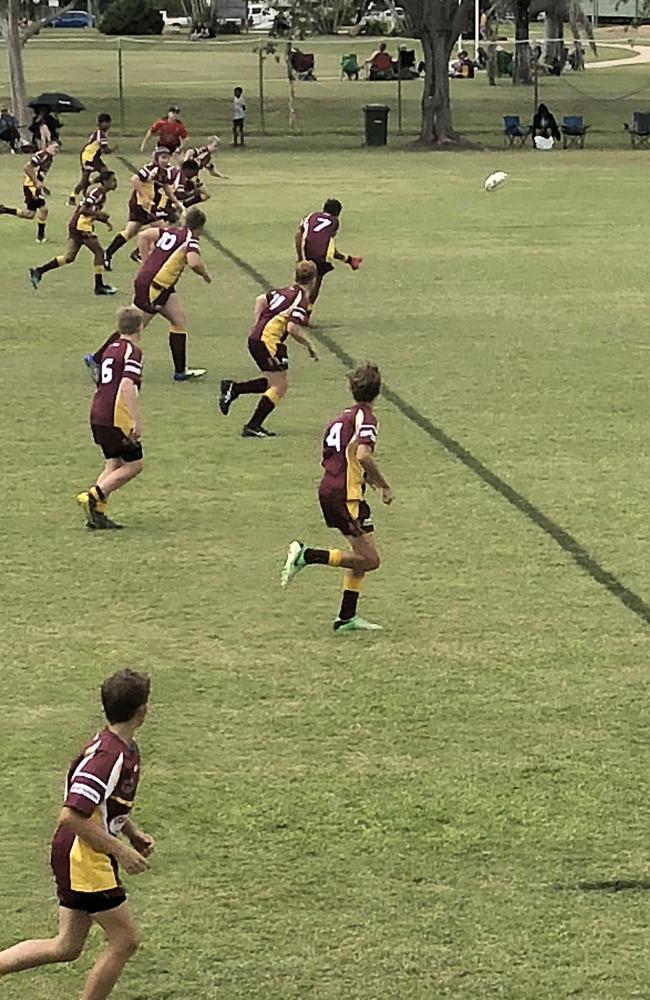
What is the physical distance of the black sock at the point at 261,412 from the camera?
16.7 metres

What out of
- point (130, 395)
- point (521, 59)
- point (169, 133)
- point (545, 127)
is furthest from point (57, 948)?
point (521, 59)

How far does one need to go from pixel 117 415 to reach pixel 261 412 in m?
3.51

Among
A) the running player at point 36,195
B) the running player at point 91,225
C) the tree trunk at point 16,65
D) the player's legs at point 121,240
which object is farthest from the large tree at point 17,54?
the running player at point 91,225

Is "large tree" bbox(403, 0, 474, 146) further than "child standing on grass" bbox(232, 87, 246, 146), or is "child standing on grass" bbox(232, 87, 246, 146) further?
"large tree" bbox(403, 0, 474, 146)

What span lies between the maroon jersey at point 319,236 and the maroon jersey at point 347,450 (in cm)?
1126

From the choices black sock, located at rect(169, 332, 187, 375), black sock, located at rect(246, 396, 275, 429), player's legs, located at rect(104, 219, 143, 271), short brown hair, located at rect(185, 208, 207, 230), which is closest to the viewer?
black sock, located at rect(246, 396, 275, 429)

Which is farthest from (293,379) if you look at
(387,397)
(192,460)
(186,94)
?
(186,94)

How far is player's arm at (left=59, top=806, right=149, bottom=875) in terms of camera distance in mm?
6176

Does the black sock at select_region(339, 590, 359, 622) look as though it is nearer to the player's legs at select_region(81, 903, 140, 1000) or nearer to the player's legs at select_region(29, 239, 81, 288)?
the player's legs at select_region(81, 903, 140, 1000)

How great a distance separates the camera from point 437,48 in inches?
1928

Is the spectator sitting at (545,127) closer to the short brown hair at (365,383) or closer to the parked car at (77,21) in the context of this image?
the short brown hair at (365,383)

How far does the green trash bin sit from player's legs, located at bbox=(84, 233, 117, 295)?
24.9 m

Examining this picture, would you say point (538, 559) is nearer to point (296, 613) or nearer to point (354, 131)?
point (296, 613)

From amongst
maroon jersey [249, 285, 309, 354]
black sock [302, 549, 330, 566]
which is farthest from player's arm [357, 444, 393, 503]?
maroon jersey [249, 285, 309, 354]
